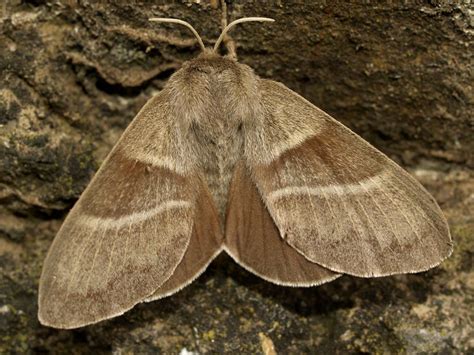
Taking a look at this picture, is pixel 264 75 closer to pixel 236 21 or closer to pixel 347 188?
pixel 236 21

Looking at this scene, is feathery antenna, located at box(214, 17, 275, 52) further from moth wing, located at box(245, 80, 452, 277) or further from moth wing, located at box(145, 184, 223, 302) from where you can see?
moth wing, located at box(145, 184, 223, 302)

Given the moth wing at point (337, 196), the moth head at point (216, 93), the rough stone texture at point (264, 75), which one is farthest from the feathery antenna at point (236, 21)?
the moth wing at point (337, 196)

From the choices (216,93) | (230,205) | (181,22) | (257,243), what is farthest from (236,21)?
(257,243)

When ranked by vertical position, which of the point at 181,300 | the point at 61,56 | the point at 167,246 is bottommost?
the point at 181,300

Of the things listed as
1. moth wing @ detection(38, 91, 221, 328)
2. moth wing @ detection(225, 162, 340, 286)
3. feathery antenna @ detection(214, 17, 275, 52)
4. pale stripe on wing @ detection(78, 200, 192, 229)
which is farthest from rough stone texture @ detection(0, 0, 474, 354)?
pale stripe on wing @ detection(78, 200, 192, 229)

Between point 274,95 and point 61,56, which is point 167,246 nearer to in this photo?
point 274,95

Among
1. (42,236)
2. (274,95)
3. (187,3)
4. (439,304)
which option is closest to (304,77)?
(274,95)
